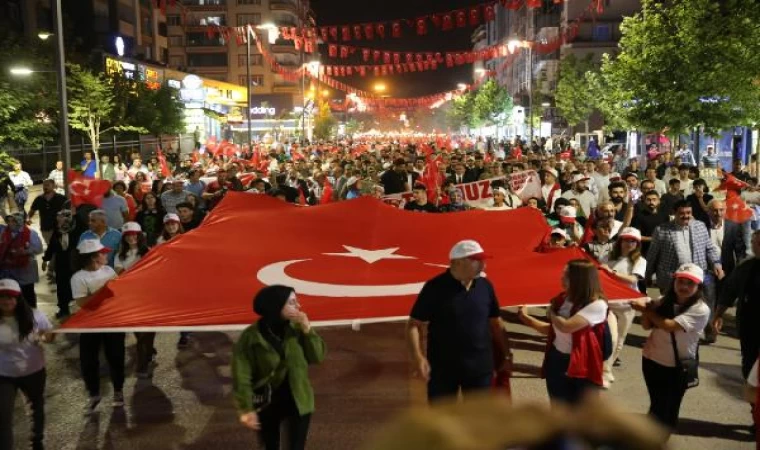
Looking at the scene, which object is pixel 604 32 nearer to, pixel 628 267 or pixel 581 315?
pixel 628 267

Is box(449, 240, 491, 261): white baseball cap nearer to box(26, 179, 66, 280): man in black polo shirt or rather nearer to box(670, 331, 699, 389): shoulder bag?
box(670, 331, 699, 389): shoulder bag

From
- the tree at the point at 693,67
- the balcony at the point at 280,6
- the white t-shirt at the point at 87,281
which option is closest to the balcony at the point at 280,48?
the balcony at the point at 280,6

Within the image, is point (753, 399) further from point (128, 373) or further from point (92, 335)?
point (128, 373)

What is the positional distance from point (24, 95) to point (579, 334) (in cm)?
1758

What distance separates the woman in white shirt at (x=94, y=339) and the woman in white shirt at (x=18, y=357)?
1124mm

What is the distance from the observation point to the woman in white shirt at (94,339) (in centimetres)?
725

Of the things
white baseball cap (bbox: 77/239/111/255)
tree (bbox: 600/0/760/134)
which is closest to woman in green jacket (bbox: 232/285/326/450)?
white baseball cap (bbox: 77/239/111/255)

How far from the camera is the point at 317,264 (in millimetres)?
7875

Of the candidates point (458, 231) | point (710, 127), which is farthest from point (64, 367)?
point (710, 127)

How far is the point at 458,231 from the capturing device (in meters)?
9.32

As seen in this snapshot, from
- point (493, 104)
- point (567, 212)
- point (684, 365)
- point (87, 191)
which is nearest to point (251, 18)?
point (493, 104)

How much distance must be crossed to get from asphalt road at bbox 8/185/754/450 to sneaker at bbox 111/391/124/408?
3.2 inches

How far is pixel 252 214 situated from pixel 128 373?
246 cm

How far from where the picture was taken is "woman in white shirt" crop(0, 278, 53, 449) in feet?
19.0
